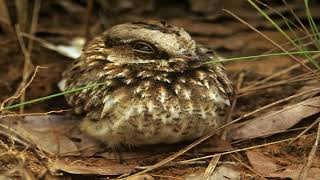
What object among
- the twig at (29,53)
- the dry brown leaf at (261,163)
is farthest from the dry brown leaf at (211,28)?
the dry brown leaf at (261,163)

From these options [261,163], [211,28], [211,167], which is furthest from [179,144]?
[211,28]

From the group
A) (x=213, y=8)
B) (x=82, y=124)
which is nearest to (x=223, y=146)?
(x=82, y=124)

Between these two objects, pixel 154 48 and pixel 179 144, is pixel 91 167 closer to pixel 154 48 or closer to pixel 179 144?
pixel 179 144

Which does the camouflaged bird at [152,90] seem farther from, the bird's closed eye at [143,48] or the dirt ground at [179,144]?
the dirt ground at [179,144]

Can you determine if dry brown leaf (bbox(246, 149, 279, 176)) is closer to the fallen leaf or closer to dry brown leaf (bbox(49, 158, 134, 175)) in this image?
the fallen leaf

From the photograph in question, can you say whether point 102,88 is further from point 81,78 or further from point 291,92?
point 291,92
